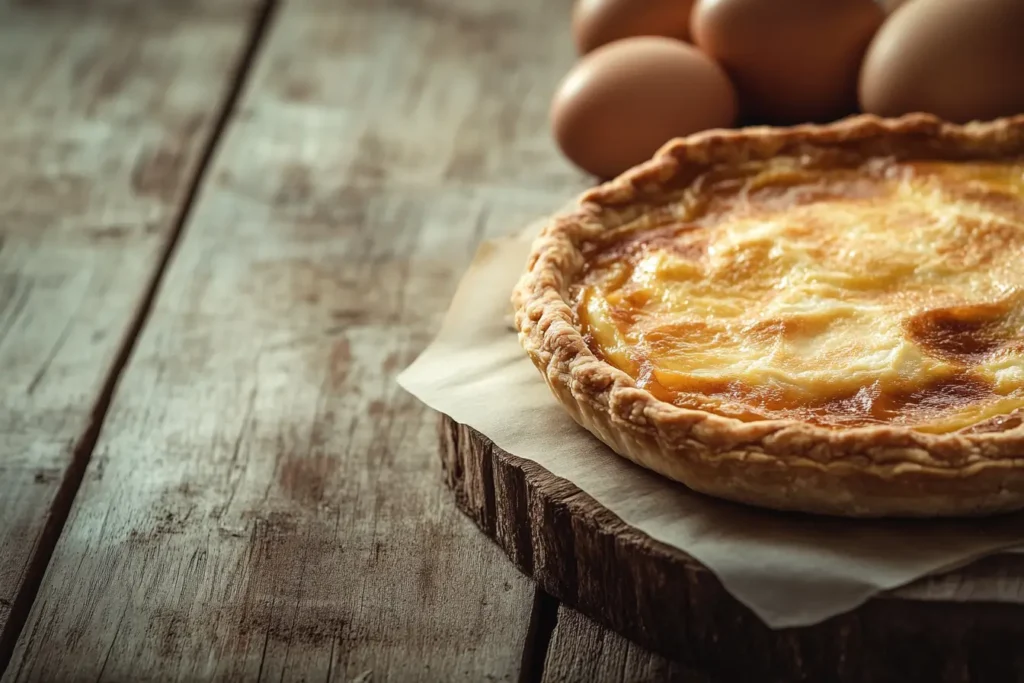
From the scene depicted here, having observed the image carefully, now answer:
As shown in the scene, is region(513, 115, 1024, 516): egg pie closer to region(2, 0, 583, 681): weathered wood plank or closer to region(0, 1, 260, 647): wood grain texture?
region(2, 0, 583, 681): weathered wood plank

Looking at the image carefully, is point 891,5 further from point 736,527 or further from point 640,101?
point 736,527

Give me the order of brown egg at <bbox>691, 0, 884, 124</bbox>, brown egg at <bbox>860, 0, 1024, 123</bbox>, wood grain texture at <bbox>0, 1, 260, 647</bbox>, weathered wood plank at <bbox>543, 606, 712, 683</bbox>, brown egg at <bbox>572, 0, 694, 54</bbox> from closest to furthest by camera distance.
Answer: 1. weathered wood plank at <bbox>543, 606, 712, 683</bbox>
2. wood grain texture at <bbox>0, 1, 260, 647</bbox>
3. brown egg at <bbox>860, 0, 1024, 123</bbox>
4. brown egg at <bbox>691, 0, 884, 124</bbox>
5. brown egg at <bbox>572, 0, 694, 54</bbox>

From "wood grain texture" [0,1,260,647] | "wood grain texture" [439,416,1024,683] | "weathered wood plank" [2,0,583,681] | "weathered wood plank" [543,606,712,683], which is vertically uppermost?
"wood grain texture" [439,416,1024,683]

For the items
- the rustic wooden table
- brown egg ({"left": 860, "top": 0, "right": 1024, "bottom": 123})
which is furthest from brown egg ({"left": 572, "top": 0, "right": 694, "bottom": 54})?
brown egg ({"left": 860, "top": 0, "right": 1024, "bottom": 123})

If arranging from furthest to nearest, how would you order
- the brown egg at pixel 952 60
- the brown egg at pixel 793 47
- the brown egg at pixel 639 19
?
the brown egg at pixel 639 19 → the brown egg at pixel 793 47 → the brown egg at pixel 952 60

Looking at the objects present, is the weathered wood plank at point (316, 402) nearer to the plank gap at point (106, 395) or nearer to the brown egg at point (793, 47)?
the plank gap at point (106, 395)

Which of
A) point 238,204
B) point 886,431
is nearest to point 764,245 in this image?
point 886,431

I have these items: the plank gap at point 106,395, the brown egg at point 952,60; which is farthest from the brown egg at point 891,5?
the plank gap at point 106,395
